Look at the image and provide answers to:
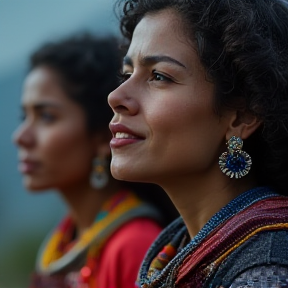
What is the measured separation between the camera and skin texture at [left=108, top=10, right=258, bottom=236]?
2209 mm

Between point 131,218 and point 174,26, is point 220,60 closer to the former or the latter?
point 174,26

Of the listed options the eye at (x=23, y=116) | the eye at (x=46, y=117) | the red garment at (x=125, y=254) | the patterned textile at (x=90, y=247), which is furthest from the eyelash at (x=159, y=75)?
the eye at (x=23, y=116)

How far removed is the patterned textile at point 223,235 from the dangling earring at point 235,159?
67 millimetres

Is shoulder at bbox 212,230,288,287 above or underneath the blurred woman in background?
underneath

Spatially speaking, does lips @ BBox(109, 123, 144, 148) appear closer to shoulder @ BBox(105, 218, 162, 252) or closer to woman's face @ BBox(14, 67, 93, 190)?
shoulder @ BBox(105, 218, 162, 252)

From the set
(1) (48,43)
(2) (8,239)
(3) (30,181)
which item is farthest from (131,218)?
(2) (8,239)

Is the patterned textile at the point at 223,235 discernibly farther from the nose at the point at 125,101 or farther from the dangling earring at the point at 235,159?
the nose at the point at 125,101

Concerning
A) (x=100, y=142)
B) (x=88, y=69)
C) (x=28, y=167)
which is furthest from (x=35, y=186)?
(x=88, y=69)

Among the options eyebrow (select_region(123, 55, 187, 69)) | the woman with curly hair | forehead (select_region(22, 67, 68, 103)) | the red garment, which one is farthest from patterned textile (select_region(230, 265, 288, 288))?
forehead (select_region(22, 67, 68, 103))

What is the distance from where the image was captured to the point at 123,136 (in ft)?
7.45

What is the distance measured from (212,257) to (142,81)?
1.90ft

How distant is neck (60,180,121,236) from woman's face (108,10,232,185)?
145 centimetres

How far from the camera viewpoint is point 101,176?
3.71 meters

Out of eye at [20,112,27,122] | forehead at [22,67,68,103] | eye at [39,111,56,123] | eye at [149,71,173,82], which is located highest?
forehead at [22,67,68,103]
